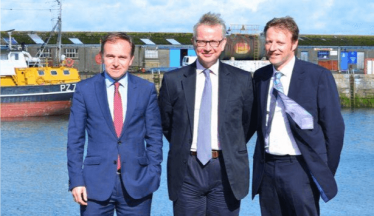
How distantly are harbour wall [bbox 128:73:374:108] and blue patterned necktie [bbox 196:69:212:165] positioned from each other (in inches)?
1328

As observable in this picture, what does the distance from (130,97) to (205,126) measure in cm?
52

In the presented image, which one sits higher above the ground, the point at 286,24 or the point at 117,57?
the point at 286,24

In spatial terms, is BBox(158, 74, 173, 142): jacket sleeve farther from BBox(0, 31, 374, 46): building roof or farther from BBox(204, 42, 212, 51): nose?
BBox(0, 31, 374, 46): building roof

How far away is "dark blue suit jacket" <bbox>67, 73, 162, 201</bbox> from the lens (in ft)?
14.2

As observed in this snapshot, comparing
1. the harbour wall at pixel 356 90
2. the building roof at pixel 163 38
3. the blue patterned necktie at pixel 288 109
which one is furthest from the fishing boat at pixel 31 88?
the blue patterned necktie at pixel 288 109

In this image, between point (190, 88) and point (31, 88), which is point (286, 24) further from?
point (31, 88)

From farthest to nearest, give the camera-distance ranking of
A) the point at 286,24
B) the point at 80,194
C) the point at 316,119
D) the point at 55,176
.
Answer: the point at 55,176 < the point at 316,119 < the point at 286,24 < the point at 80,194

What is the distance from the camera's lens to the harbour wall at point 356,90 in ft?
125

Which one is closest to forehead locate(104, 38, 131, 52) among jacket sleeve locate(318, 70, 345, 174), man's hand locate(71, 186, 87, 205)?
man's hand locate(71, 186, 87, 205)

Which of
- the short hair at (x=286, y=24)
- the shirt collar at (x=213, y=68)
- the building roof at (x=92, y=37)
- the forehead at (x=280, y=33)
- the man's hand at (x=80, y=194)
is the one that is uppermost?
the building roof at (x=92, y=37)

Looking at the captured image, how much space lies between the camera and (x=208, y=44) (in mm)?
4469

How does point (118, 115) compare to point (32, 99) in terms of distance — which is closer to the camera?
point (118, 115)

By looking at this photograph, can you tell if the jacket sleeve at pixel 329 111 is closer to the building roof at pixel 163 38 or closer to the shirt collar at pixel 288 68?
the shirt collar at pixel 288 68

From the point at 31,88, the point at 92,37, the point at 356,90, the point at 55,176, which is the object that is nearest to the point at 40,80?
the point at 31,88
